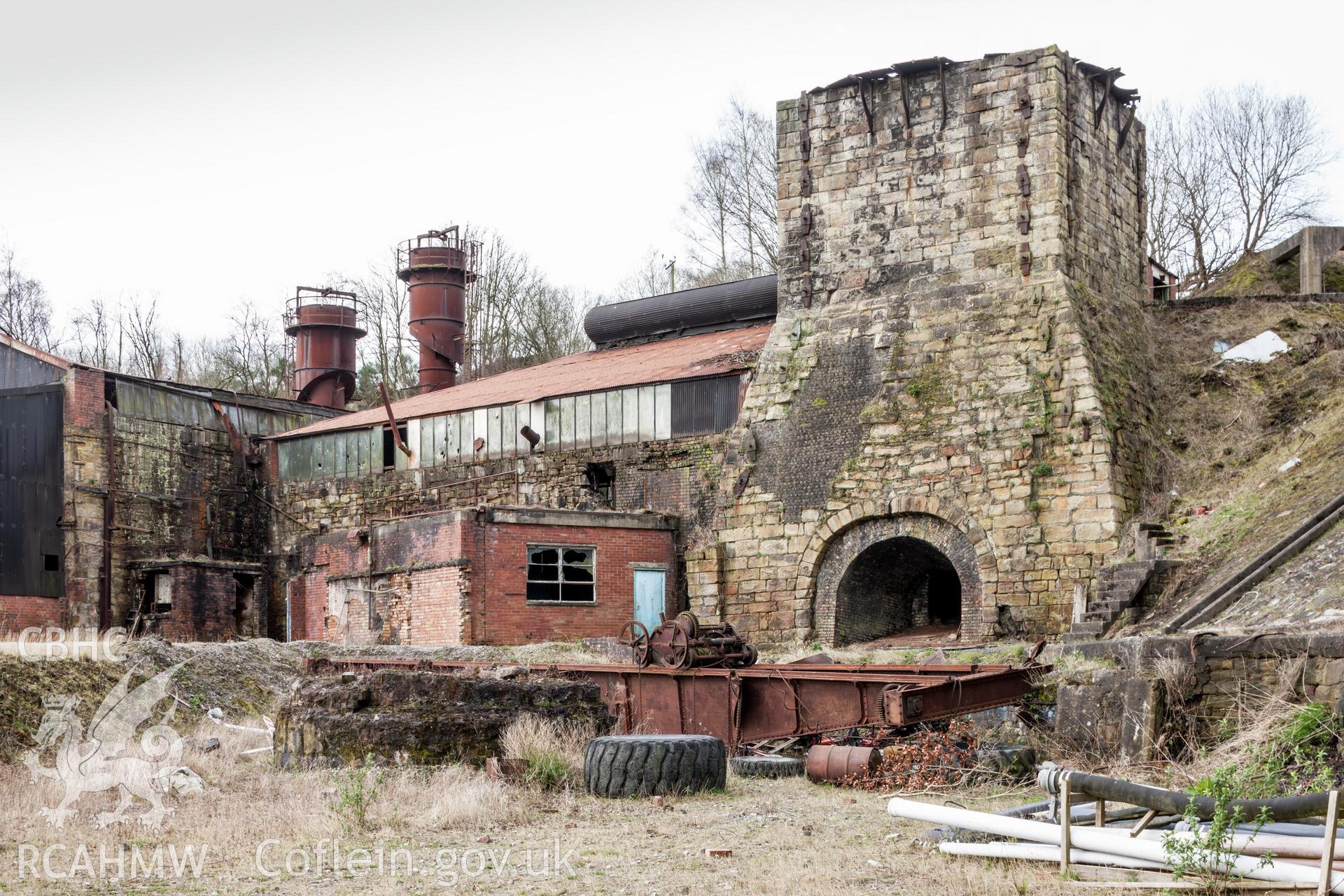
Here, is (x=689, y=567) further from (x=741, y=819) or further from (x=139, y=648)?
(x=741, y=819)

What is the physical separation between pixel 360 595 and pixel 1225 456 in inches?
565

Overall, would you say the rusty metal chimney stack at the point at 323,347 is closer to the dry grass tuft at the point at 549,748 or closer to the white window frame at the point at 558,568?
the white window frame at the point at 558,568

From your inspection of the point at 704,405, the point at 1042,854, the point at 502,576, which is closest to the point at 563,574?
the point at 502,576

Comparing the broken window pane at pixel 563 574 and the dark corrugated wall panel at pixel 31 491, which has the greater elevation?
the dark corrugated wall panel at pixel 31 491

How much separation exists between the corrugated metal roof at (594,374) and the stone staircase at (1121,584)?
850 cm

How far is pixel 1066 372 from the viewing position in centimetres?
2011

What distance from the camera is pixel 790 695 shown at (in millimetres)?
13219

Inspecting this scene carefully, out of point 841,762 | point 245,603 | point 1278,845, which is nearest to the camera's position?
point 1278,845

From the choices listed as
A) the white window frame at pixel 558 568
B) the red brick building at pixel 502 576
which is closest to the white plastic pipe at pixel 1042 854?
the red brick building at pixel 502 576

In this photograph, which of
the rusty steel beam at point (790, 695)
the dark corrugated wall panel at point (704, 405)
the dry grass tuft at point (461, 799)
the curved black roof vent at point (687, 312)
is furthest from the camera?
the curved black roof vent at point (687, 312)

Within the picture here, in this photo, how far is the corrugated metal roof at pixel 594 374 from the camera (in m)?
26.2

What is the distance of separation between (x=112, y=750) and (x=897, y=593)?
13.4 m

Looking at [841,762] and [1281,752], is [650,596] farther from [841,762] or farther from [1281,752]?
[1281,752]

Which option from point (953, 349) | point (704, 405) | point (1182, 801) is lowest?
point (1182, 801)
